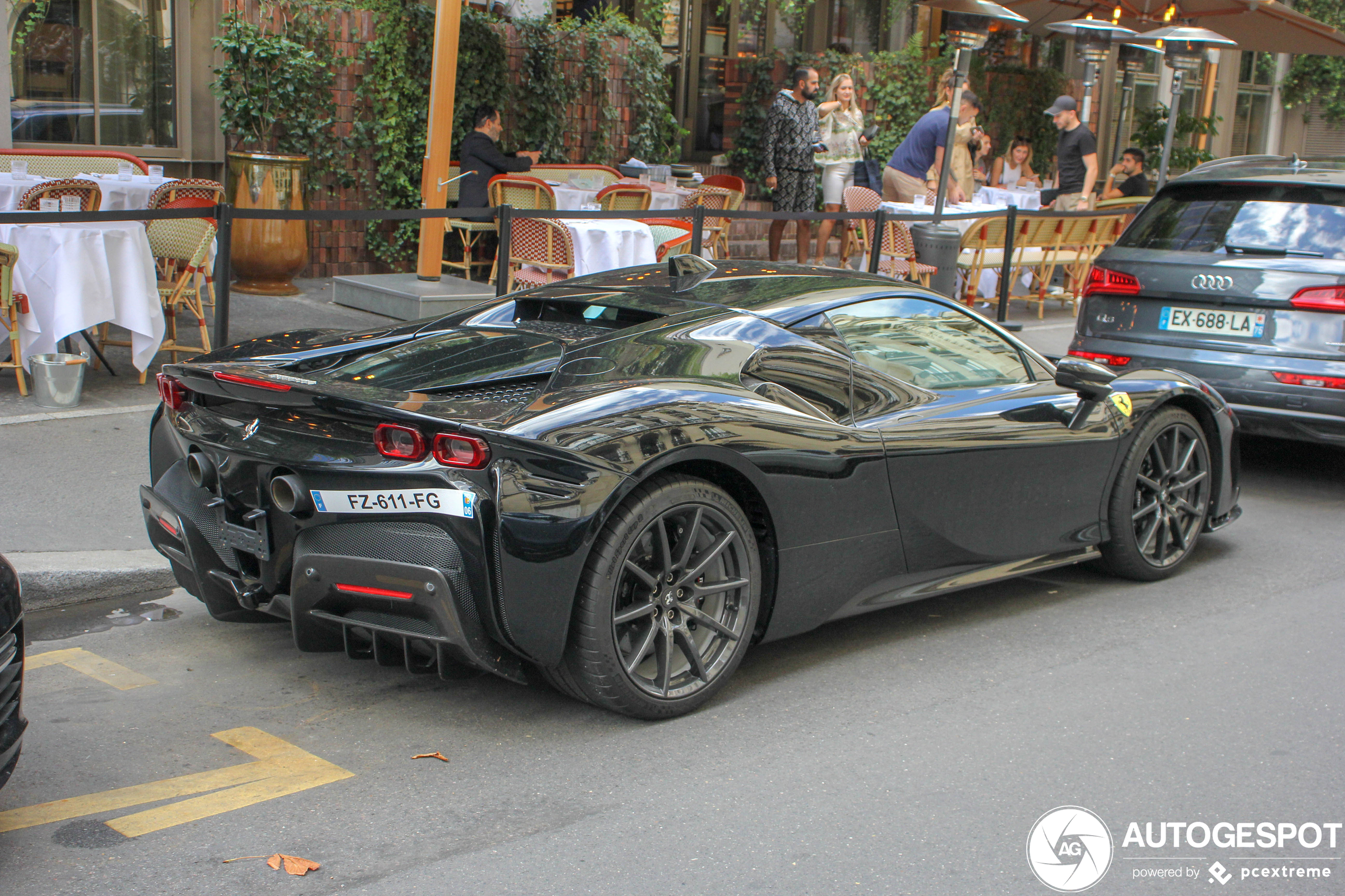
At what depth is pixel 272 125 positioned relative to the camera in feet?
38.3

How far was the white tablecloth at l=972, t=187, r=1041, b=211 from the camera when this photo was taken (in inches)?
569

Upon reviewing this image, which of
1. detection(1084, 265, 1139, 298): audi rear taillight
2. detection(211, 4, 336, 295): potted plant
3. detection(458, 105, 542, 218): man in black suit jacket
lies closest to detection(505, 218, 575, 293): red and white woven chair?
detection(458, 105, 542, 218): man in black suit jacket

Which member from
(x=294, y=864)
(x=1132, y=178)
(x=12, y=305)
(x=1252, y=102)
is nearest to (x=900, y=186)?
(x=1132, y=178)

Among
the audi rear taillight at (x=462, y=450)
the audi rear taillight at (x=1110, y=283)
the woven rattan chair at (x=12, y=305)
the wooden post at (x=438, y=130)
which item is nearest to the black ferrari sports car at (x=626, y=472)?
the audi rear taillight at (x=462, y=450)

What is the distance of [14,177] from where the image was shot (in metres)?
8.48

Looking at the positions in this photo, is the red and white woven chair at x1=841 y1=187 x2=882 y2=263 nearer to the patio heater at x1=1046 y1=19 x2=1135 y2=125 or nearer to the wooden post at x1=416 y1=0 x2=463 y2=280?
the patio heater at x1=1046 y1=19 x2=1135 y2=125

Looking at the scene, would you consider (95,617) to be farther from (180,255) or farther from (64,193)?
(64,193)

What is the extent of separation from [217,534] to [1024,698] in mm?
2501

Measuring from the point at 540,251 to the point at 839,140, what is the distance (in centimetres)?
582

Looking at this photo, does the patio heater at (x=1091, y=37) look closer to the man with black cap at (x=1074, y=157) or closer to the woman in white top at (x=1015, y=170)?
the woman in white top at (x=1015, y=170)

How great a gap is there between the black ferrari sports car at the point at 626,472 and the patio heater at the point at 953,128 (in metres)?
5.96

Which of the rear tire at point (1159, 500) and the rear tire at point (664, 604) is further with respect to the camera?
the rear tire at point (1159, 500)

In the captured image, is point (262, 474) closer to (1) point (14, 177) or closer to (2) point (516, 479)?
(2) point (516, 479)

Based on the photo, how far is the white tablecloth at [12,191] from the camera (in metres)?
8.34
